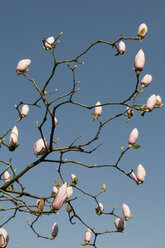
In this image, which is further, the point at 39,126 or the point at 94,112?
the point at 94,112

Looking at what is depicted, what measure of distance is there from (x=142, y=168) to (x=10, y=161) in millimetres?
1083

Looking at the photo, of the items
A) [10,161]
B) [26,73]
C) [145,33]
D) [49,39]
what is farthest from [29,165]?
[145,33]

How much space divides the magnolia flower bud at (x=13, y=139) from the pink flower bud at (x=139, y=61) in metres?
1.06

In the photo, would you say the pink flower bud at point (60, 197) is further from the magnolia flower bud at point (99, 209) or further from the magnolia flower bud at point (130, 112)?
the magnolia flower bud at point (99, 209)

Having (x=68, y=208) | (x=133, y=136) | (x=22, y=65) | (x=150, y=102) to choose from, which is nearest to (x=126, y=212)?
(x=68, y=208)

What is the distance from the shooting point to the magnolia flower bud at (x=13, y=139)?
274 centimetres

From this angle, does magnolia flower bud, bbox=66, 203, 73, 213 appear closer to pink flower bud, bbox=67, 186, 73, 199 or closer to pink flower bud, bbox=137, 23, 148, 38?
pink flower bud, bbox=67, 186, 73, 199

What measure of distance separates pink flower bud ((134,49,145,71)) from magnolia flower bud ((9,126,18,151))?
1062mm

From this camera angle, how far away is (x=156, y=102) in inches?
107

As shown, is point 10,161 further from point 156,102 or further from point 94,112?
point 156,102

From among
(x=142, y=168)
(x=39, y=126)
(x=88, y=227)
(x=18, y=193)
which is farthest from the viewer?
(x=88, y=227)

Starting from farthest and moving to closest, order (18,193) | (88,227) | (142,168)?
(88,227), (18,193), (142,168)

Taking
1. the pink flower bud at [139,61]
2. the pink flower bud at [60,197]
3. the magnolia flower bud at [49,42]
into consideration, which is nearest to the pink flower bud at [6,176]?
the pink flower bud at [60,197]

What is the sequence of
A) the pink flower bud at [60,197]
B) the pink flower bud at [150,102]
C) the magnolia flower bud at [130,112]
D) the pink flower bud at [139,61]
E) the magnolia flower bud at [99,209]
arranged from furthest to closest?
the magnolia flower bud at [99,209] → the magnolia flower bud at [130,112] → the pink flower bud at [150,102] → the pink flower bud at [139,61] → the pink flower bud at [60,197]
